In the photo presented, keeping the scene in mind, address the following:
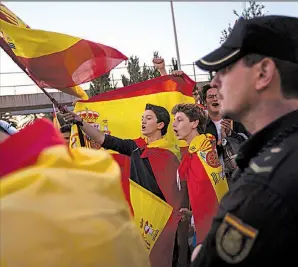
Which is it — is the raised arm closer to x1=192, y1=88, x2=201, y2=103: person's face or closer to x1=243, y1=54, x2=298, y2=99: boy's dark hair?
x1=192, y1=88, x2=201, y2=103: person's face

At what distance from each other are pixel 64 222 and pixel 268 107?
0.74m

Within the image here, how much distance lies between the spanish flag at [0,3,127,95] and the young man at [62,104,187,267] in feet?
1.36

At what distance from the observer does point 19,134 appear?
155 centimetres

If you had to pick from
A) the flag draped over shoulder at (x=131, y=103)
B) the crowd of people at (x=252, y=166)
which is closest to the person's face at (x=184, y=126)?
the flag draped over shoulder at (x=131, y=103)

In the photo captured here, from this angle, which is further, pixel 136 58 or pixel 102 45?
pixel 136 58

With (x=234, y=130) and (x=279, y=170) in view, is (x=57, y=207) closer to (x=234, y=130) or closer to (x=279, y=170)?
(x=279, y=170)

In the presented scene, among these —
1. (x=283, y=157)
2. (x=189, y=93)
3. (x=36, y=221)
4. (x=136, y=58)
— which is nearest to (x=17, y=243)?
(x=36, y=221)

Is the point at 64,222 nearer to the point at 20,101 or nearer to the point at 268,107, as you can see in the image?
the point at 268,107

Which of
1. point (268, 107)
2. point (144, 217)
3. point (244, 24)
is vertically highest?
point (244, 24)

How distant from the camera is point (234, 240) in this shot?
1.35 m

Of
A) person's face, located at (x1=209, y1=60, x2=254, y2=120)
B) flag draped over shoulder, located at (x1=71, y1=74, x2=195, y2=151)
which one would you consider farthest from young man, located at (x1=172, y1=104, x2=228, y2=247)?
person's face, located at (x1=209, y1=60, x2=254, y2=120)

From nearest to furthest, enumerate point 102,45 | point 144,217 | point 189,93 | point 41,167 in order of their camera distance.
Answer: point 41,167, point 144,217, point 102,45, point 189,93

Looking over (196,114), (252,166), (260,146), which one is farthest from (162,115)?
(252,166)

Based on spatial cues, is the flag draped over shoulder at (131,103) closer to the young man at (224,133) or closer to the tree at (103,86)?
the young man at (224,133)
